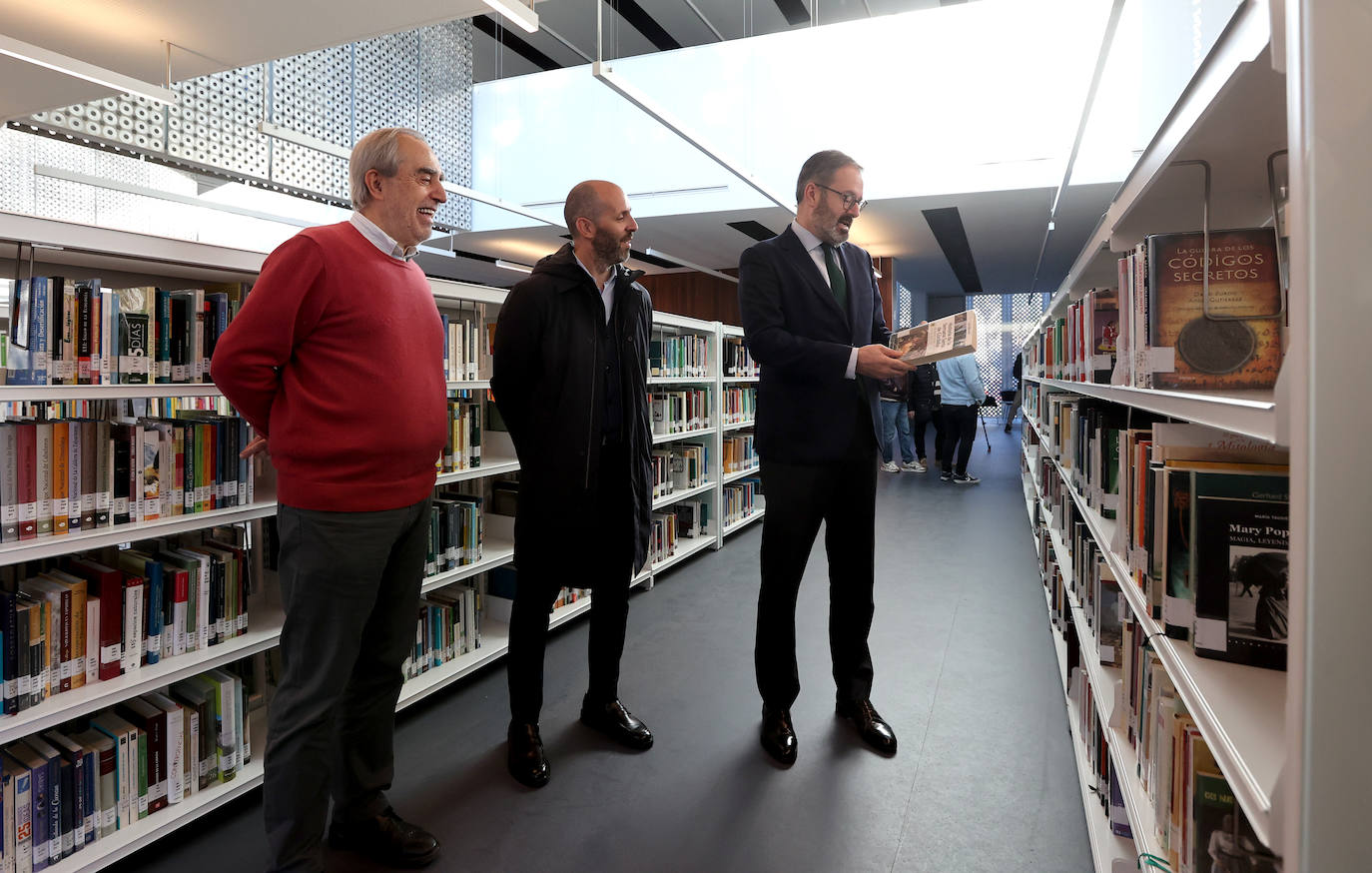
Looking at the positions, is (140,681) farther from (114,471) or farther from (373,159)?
(373,159)

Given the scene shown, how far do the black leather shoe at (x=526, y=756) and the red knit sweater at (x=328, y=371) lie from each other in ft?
3.14

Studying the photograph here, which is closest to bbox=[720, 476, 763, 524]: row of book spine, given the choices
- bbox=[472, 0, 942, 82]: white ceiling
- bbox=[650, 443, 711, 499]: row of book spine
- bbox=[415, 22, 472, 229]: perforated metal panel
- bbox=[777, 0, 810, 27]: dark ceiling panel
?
bbox=[650, 443, 711, 499]: row of book spine

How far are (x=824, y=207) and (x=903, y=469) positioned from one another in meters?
7.51

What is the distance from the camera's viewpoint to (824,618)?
3635 mm

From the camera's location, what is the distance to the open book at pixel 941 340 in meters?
1.77

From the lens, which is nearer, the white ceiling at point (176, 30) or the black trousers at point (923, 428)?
the white ceiling at point (176, 30)

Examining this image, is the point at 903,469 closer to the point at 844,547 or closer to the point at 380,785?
the point at 844,547

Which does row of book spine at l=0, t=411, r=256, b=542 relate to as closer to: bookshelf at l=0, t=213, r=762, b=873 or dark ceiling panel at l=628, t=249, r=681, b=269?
bookshelf at l=0, t=213, r=762, b=873

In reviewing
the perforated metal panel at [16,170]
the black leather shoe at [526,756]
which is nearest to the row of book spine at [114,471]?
the black leather shoe at [526,756]

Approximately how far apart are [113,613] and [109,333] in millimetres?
710

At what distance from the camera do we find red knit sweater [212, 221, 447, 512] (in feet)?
4.95

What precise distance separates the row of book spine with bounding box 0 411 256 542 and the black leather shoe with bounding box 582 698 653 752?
1311 mm

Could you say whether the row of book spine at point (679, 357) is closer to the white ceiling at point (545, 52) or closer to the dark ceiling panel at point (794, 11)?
the white ceiling at point (545, 52)

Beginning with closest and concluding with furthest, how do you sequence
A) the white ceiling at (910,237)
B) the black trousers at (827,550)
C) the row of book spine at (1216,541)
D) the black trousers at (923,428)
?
the row of book spine at (1216,541), the black trousers at (827,550), the white ceiling at (910,237), the black trousers at (923,428)
